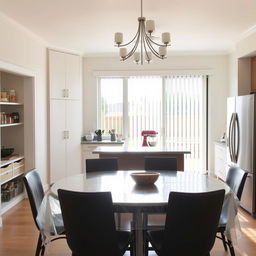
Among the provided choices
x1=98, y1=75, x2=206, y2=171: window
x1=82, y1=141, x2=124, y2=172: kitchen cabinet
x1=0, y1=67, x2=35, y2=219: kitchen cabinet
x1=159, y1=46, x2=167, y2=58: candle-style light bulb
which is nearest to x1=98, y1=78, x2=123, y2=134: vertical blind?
x1=98, y1=75, x2=206, y2=171: window

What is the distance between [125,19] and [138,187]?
8.06ft

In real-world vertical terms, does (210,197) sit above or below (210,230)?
above

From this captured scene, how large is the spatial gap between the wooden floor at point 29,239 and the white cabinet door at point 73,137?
1.87 meters

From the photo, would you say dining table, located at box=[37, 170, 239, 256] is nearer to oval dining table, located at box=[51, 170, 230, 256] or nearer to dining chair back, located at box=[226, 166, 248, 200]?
oval dining table, located at box=[51, 170, 230, 256]

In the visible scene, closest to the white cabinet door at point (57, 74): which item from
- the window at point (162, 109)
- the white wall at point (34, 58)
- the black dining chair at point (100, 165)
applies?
the white wall at point (34, 58)

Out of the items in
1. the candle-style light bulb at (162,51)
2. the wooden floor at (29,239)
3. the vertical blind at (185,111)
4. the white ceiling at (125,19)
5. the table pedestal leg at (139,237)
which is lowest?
the wooden floor at (29,239)

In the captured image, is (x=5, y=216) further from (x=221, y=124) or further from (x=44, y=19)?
(x=221, y=124)

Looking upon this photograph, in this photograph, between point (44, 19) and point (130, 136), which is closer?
point (44, 19)

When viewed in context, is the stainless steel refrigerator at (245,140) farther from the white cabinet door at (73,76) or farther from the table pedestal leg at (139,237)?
the white cabinet door at (73,76)

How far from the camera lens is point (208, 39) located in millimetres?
5496

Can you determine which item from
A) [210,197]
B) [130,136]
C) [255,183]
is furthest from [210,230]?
[130,136]

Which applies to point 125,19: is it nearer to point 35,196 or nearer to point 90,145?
point 35,196

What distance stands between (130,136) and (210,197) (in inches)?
185

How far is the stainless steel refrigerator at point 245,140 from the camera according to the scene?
421 cm
